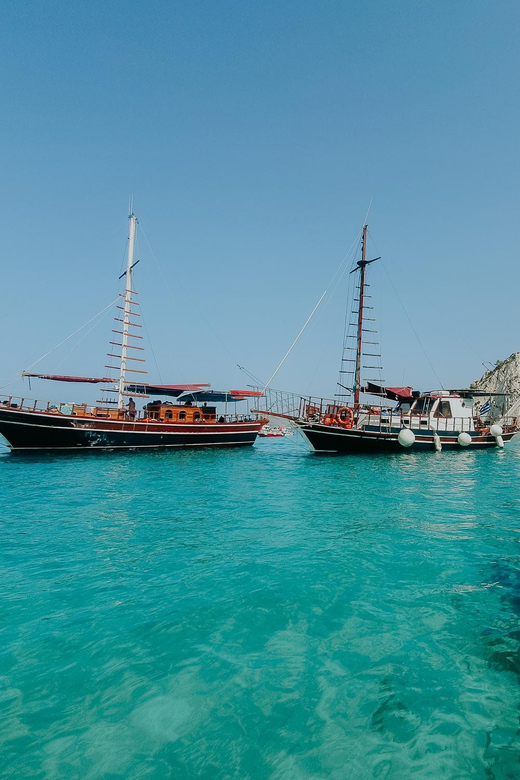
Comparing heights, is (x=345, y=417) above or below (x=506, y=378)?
below

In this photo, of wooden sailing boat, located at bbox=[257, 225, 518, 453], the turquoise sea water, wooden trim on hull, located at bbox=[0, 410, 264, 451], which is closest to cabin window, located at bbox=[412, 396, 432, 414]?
wooden sailing boat, located at bbox=[257, 225, 518, 453]

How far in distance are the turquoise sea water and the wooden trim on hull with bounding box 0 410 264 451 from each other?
16613 mm

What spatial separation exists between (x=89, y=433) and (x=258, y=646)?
26.1 meters

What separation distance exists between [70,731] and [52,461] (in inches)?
915

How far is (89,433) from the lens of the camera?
2858 centimetres

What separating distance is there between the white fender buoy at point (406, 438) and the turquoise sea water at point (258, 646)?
17432 mm

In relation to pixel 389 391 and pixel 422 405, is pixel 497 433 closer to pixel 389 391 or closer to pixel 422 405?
pixel 422 405

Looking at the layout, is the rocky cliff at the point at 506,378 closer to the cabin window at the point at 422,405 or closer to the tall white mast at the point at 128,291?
the cabin window at the point at 422,405

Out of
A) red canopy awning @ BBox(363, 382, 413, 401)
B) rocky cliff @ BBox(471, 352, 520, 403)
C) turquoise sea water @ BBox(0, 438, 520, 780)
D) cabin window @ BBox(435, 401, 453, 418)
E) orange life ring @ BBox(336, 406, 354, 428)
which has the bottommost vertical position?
turquoise sea water @ BBox(0, 438, 520, 780)

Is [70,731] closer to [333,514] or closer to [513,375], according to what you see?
[333,514]

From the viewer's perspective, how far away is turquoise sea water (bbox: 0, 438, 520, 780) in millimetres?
3803

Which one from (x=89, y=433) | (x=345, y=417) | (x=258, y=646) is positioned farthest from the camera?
(x=345, y=417)

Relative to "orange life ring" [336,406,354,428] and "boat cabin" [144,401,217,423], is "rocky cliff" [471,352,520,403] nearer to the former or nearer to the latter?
"orange life ring" [336,406,354,428]

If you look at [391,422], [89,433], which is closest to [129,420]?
[89,433]
